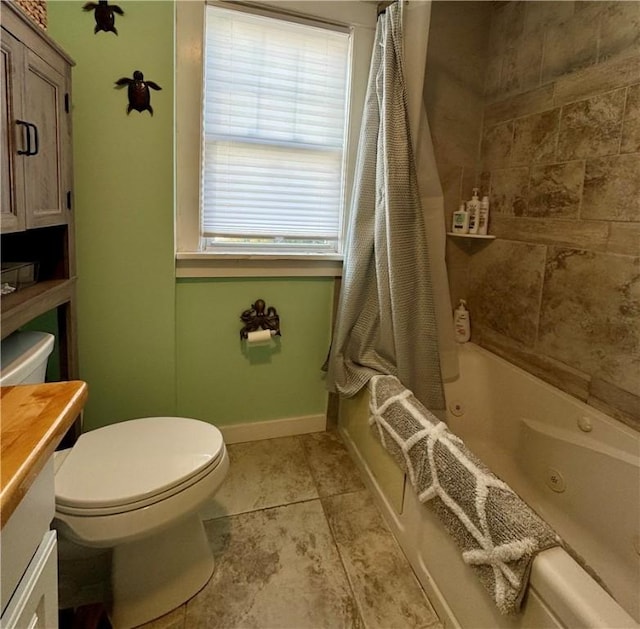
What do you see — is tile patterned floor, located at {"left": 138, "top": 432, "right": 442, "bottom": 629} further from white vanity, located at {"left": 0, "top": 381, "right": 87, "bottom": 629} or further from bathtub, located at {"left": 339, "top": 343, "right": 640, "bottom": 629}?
white vanity, located at {"left": 0, "top": 381, "right": 87, "bottom": 629}

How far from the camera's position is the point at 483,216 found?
2.11 meters

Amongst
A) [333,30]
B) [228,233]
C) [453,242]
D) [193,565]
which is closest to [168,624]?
[193,565]

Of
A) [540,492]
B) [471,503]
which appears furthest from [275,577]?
[540,492]

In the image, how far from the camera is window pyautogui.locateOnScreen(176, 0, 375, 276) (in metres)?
1.69

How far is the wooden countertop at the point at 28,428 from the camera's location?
541 mm

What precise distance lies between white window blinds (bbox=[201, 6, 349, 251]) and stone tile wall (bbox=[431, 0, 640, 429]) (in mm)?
638

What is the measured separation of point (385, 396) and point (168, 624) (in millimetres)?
987

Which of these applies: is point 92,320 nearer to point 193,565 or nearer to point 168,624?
point 193,565

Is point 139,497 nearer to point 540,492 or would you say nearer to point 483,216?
point 540,492

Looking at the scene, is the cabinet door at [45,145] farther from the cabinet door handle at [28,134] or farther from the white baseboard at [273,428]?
the white baseboard at [273,428]

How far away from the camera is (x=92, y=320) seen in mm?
1674

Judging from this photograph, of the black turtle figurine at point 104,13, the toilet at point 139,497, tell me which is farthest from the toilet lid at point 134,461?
the black turtle figurine at point 104,13

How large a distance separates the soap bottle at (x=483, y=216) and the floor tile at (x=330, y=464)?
1.32m

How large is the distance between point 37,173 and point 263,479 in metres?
1.41
